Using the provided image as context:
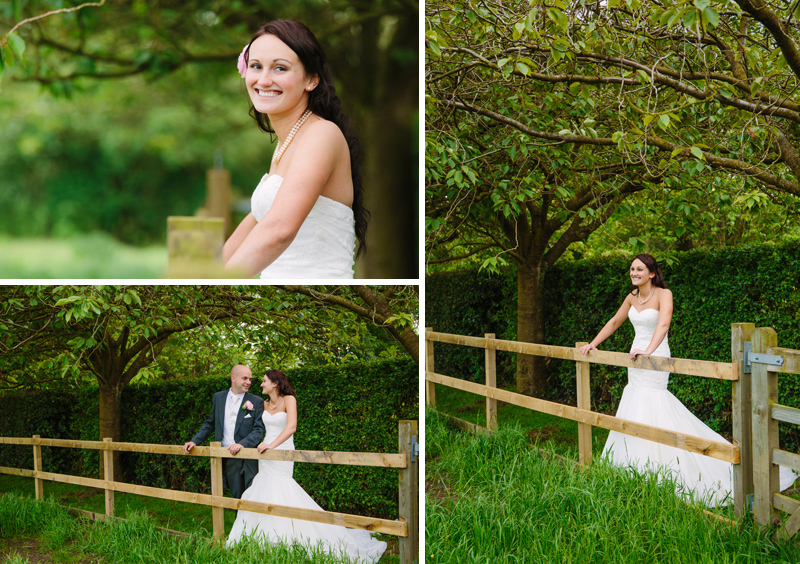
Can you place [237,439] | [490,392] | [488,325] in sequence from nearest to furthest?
1. [237,439]
2. [490,392]
3. [488,325]

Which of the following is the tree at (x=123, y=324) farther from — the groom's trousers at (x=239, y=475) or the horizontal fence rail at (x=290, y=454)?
the groom's trousers at (x=239, y=475)

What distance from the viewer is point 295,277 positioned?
1.26 metres

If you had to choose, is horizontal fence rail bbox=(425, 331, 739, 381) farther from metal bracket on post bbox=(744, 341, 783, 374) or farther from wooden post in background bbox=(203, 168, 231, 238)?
wooden post in background bbox=(203, 168, 231, 238)

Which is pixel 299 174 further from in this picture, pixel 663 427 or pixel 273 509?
pixel 663 427

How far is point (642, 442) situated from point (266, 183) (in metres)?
4.23

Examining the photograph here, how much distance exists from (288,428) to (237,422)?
394mm

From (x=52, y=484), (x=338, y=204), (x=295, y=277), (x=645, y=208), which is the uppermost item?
(x=645, y=208)

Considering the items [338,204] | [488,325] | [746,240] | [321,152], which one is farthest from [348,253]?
[746,240]

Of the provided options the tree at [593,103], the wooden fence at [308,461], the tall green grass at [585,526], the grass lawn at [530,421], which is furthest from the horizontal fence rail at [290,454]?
the grass lawn at [530,421]

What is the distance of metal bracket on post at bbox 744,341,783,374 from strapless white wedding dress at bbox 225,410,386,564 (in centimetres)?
252

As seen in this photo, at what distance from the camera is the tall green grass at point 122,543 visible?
3.42m

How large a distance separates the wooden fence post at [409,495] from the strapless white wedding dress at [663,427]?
1.79m

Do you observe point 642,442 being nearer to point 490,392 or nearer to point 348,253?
point 490,392

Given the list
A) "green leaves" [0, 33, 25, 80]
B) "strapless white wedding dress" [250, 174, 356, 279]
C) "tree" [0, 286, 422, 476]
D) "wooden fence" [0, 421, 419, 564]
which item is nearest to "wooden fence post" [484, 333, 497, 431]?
"tree" [0, 286, 422, 476]
